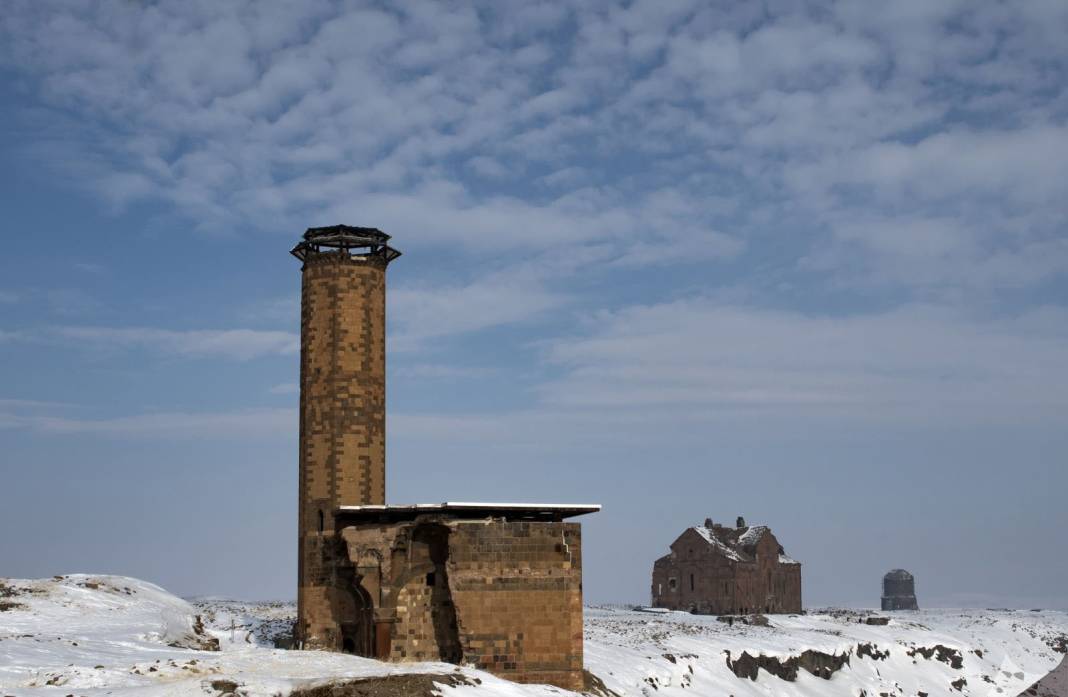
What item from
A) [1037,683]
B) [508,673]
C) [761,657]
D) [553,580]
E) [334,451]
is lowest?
[1037,683]

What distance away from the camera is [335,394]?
34.2 meters

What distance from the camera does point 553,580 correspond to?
28.0 meters

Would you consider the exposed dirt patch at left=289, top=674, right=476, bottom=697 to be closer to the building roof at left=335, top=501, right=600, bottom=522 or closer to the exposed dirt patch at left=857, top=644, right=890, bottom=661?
the building roof at left=335, top=501, right=600, bottom=522

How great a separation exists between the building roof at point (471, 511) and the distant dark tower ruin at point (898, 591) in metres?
112

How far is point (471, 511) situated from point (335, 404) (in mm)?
7834

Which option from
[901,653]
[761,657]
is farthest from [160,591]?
[901,653]

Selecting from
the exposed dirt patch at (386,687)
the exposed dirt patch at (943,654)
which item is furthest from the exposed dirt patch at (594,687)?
the exposed dirt patch at (943,654)

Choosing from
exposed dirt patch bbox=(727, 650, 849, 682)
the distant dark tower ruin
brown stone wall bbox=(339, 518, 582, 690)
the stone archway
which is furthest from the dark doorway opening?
the distant dark tower ruin

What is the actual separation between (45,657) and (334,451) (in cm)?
1247

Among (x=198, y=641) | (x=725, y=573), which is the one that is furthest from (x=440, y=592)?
(x=725, y=573)

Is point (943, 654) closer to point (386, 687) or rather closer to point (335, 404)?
point (335, 404)

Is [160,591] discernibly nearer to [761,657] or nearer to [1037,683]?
[761,657]

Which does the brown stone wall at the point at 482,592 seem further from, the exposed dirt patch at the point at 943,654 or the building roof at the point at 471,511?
the exposed dirt patch at the point at 943,654

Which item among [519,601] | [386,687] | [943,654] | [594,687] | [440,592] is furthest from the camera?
[943,654]
